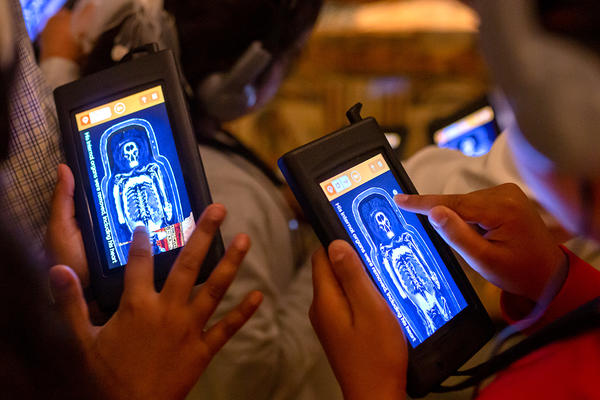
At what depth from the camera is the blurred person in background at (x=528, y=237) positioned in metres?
0.30

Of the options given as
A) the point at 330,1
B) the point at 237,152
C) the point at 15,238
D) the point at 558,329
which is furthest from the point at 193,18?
the point at 330,1

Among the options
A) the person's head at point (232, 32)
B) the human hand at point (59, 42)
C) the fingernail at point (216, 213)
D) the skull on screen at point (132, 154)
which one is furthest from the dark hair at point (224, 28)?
the fingernail at point (216, 213)

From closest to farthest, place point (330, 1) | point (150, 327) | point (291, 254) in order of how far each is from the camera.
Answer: point (150, 327), point (291, 254), point (330, 1)

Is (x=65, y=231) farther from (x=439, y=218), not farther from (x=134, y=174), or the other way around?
(x=439, y=218)

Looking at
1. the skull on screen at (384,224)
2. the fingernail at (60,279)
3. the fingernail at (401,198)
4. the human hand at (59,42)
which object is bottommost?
the skull on screen at (384,224)

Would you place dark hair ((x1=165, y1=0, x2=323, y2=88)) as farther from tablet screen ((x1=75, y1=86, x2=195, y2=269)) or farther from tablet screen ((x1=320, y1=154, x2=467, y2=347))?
tablet screen ((x1=320, y1=154, x2=467, y2=347))

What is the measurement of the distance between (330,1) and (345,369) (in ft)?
4.31

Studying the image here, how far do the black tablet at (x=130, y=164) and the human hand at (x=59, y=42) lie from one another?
199 mm

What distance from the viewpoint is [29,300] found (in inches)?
12.1

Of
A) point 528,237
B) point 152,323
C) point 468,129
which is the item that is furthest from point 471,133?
point 152,323

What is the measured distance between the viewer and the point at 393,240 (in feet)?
1.81

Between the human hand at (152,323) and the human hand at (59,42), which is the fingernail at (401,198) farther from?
the human hand at (59,42)

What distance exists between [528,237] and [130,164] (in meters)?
0.49

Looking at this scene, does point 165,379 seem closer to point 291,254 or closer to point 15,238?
point 15,238
